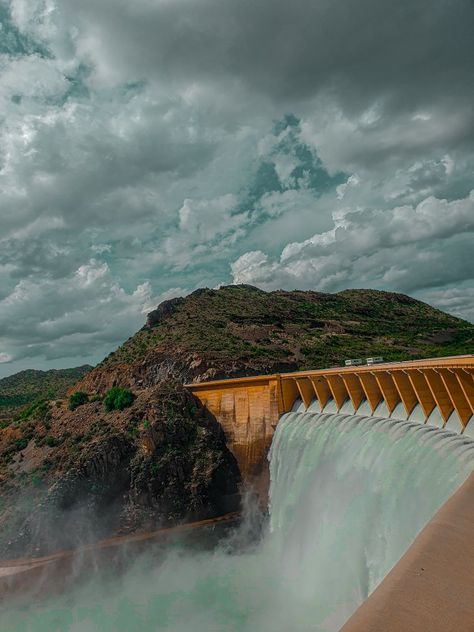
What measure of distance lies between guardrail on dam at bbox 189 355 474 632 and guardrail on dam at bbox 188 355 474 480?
0.08 metres

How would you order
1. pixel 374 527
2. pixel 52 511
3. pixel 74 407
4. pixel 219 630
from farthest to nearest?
pixel 74 407 → pixel 52 511 → pixel 219 630 → pixel 374 527

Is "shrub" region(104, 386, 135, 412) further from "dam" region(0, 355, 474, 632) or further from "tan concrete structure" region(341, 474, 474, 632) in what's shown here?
"tan concrete structure" region(341, 474, 474, 632)

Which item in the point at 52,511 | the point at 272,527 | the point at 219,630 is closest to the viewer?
the point at 219,630

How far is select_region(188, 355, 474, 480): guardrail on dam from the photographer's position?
1252 inches

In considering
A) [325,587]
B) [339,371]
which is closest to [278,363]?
[339,371]

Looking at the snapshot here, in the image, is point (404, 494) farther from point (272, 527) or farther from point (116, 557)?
point (116, 557)

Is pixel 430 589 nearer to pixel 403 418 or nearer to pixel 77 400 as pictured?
pixel 403 418

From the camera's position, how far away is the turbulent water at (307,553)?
86.9ft

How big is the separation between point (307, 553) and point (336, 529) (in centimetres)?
424

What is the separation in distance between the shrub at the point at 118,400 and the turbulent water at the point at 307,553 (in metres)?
21.7

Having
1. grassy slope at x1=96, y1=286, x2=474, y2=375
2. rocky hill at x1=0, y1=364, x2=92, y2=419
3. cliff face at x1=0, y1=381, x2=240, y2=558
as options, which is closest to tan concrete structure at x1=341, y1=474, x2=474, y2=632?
cliff face at x1=0, y1=381, x2=240, y2=558

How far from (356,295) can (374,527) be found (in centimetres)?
13677

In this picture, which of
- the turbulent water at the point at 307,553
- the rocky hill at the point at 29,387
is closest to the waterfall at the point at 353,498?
the turbulent water at the point at 307,553

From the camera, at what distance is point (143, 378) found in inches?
2822
